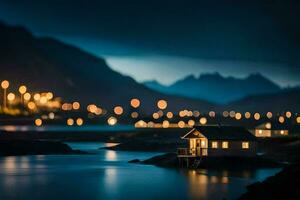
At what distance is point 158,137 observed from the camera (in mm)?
133625

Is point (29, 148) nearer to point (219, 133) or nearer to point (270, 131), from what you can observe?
point (219, 133)

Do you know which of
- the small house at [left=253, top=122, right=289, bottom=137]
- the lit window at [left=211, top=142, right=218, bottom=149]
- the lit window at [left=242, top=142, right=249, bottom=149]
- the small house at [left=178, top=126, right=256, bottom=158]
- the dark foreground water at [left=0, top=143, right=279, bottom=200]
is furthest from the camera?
the small house at [left=253, top=122, right=289, bottom=137]

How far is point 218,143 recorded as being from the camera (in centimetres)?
6253

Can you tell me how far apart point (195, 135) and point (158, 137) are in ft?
230

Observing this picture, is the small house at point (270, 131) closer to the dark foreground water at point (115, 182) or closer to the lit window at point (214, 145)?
the dark foreground water at point (115, 182)

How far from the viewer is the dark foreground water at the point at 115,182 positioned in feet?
162

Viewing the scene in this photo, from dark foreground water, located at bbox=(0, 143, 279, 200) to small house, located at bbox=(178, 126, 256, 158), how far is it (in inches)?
94.6

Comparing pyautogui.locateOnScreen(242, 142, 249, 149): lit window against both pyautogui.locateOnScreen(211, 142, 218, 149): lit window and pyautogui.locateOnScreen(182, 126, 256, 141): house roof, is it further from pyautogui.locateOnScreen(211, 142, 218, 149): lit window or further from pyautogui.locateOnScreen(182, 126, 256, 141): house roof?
pyautogui.locateOnScreen(211, 142, 218, 149): lit window

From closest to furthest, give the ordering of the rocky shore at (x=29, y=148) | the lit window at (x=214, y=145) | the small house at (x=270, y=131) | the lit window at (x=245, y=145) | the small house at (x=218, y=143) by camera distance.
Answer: the lit window at (x=214, y=145), the small house at (x=218, y=143), the lit window at (x=245, y=145), the rocky shore at (x=29, y=148), the small house at (x=270, y=131)

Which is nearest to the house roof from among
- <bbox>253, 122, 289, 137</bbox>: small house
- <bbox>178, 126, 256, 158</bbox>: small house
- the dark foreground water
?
<bbox>178, 126, 256, 158</bbox>: small house

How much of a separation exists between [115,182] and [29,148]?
38263 millimetres

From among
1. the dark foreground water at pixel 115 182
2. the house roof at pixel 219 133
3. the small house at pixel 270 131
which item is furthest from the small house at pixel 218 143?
the small house at pixel 270 131

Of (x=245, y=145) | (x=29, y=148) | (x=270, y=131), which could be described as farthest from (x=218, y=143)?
(x=270, y=131)

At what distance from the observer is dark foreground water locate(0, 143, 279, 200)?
4950 centimetres
